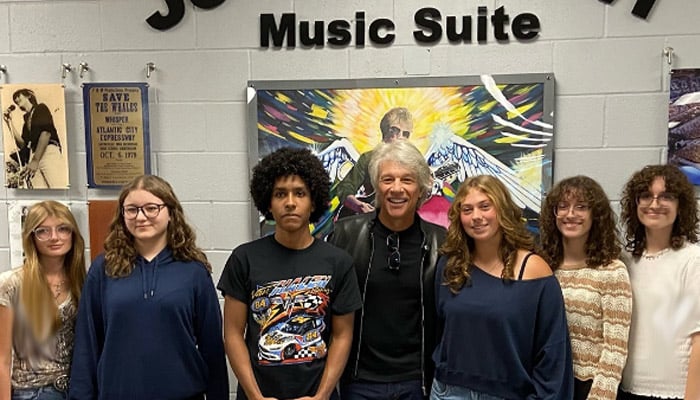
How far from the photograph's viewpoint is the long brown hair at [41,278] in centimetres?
180

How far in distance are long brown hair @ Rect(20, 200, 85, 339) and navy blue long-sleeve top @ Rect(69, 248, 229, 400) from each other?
0.13 m

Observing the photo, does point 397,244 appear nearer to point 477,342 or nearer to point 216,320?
point 477,342

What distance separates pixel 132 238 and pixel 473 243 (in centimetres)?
105

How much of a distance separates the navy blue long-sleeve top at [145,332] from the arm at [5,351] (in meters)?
0.21

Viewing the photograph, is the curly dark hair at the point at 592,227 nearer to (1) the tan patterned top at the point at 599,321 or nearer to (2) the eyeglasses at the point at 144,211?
(1) the tan patterned top at the point at 599,321

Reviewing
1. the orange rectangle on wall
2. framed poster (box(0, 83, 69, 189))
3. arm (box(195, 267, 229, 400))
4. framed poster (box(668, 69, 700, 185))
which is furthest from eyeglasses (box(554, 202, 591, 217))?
framed poster (box(0, 83, 69, 189))

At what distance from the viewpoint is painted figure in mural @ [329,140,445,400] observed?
1.76 meters

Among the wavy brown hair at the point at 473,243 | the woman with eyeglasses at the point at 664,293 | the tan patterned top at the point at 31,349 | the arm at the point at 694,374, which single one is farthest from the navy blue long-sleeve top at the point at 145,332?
the arm at the point at 694,374

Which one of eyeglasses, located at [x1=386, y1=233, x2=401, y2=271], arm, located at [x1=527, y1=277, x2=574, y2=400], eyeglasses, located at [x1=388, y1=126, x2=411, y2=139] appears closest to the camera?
arm, located at [x1=527, y1=277, x2=574, y2=400]

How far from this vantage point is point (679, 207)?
1772mm

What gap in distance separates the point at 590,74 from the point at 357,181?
0.98 metres

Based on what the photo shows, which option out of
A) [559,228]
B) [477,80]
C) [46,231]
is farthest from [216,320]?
[477,80]

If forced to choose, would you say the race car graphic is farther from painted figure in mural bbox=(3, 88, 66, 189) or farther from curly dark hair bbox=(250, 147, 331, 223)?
painted figure in mural bbox=(3, 88, 66, 189)

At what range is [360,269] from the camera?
1828mm
